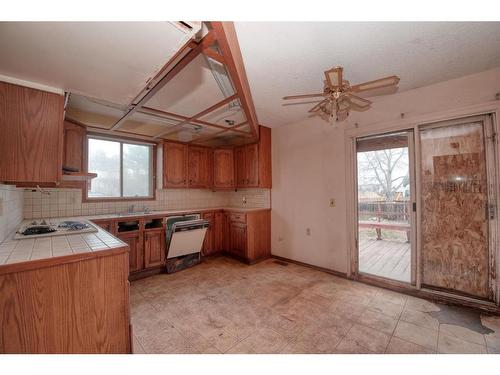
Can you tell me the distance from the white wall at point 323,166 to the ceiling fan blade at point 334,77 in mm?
1434

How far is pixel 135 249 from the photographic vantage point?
9.50 feet

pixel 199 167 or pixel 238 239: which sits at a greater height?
pixel 199 167

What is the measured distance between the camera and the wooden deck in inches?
114

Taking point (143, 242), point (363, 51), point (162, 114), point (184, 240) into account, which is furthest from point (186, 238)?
point (363, 51)

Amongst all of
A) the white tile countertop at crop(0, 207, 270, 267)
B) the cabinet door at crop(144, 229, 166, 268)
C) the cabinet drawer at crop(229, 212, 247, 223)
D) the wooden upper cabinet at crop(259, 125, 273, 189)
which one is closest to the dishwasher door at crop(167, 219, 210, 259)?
the cabinet door at crop(144, 229, 166, 268)

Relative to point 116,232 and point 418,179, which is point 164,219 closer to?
point 116,232

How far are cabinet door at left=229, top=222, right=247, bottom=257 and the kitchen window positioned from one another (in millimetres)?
1631

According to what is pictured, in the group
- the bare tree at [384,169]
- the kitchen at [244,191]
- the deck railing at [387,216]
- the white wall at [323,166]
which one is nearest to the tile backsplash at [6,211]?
the kitchen at [244,191]

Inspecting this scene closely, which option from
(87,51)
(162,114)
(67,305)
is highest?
(162,114)

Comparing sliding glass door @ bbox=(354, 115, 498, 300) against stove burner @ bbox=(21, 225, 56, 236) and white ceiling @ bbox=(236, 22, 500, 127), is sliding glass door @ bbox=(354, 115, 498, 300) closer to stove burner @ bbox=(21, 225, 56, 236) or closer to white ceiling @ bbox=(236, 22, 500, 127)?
white ceiling @ bbox=(236, 22, 500, 127)

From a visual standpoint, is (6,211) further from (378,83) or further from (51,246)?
(378,83)

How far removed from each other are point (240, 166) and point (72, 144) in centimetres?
259
